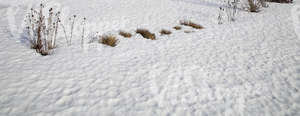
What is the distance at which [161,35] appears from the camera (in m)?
4.12

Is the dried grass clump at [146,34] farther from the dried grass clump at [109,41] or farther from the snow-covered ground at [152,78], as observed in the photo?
the dried grass clump at [109,41]

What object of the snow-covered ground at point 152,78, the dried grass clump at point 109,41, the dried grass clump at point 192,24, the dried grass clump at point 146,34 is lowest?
the snow-covered ground at point 152,78

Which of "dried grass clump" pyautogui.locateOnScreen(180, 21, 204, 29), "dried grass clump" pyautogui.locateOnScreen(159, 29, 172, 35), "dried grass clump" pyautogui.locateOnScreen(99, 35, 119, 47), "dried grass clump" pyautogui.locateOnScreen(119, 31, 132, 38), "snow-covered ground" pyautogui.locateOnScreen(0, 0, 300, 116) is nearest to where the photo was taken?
"snow-covered ground" pyautogui.locateOnScreen(0, 0, 300, 116)

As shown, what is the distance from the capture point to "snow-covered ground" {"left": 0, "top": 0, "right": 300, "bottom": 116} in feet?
5.61

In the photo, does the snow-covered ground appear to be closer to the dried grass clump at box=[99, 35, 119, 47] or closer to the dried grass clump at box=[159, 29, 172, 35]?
the dried grass clump at box=[99, 35, 119, 47]

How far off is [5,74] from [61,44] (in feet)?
3.95

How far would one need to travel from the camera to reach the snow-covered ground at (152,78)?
1.71 meters

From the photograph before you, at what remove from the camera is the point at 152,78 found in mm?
2256

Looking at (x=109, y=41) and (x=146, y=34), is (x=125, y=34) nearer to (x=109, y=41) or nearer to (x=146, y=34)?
(x=146, y=34)

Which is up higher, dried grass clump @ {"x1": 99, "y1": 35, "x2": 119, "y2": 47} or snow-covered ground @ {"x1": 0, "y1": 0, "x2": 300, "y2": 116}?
dried grass clump @ {"x1": 99, "y1": 35, "x2": 119, "y2": 47}

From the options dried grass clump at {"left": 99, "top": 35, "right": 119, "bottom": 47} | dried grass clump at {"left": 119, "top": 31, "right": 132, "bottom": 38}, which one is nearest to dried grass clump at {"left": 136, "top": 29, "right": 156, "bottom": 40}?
dried grass clump at {"left": 119, "top": 31, "right": 132, "bottom": 38}

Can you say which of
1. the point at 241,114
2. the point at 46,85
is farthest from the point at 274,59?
the point at 46,85

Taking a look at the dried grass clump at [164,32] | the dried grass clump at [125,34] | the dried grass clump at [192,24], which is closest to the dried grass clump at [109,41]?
the dried grass clump at [125,34]

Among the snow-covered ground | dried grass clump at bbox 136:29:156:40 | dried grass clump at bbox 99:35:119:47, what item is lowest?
the snow-covered ground
